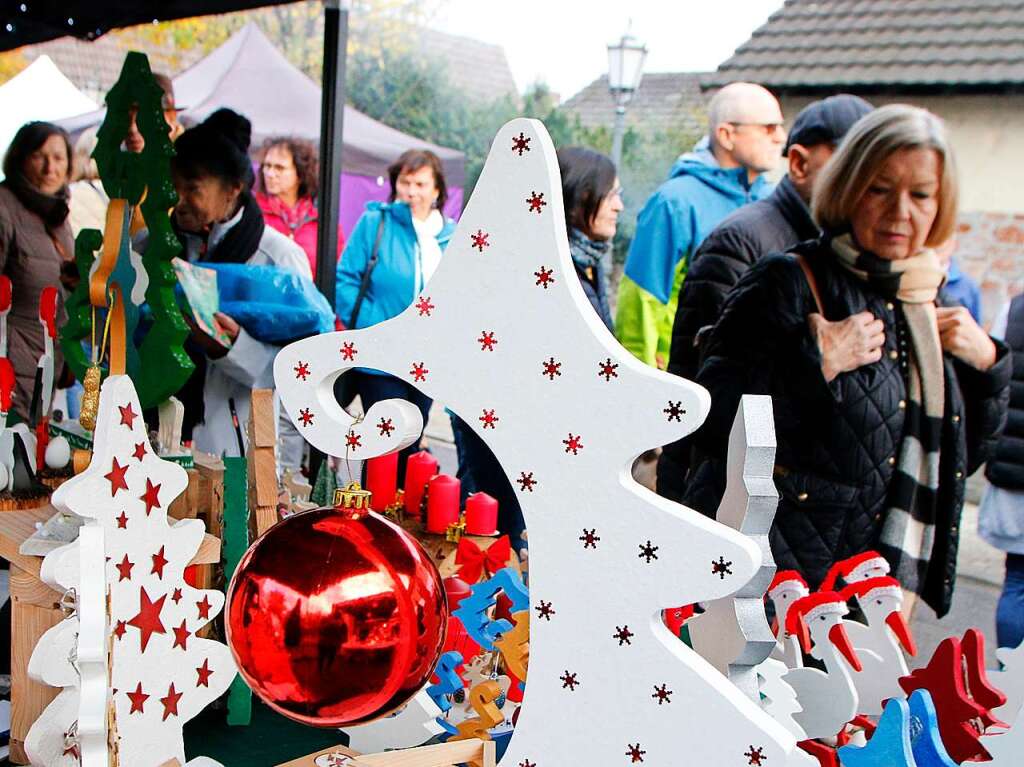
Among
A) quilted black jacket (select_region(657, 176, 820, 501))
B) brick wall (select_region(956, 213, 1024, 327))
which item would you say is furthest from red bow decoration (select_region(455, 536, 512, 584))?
brick wall (select_region(956, 213, 1024, 327))

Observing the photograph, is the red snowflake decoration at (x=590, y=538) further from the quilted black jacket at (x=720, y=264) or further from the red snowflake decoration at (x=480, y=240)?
the quilted black jacket at (x=720, y=264)

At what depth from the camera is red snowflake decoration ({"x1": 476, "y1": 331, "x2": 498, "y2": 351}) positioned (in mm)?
855

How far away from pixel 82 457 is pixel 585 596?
2.38ft

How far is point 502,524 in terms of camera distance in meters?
2.63

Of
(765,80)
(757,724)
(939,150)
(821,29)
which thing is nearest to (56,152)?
(939,150)

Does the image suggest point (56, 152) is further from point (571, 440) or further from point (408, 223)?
point (571, 440)

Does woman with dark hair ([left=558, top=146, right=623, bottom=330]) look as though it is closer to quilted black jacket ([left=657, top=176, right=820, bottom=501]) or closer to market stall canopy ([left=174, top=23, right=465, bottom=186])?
quilted black jacket ([left=657, top=176, right=820, bottom=501])

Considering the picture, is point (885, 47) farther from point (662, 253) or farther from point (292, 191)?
point (662, 253)

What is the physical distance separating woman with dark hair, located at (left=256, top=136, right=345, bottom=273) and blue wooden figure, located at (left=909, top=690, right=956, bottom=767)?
390cm

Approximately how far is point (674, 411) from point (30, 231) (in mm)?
2897

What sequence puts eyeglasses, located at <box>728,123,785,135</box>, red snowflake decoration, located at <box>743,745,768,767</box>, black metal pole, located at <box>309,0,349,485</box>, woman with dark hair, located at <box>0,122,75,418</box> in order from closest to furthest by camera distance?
red snowflake decoration, located at <box>743,745,768,767</box>
black metal pole, located at <box>309,0,349,485</box>
woman with dark hair, located at <box>0,122,75,418</box>
eyeglasses, located at <box>728,123,785,135</box>

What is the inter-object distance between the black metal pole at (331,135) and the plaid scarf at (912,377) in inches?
64.3

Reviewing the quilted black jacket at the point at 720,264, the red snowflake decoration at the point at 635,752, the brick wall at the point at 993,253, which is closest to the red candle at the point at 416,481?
the quilted black jacket at the point at 720,264

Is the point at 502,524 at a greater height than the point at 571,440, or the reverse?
the point at 571,440
